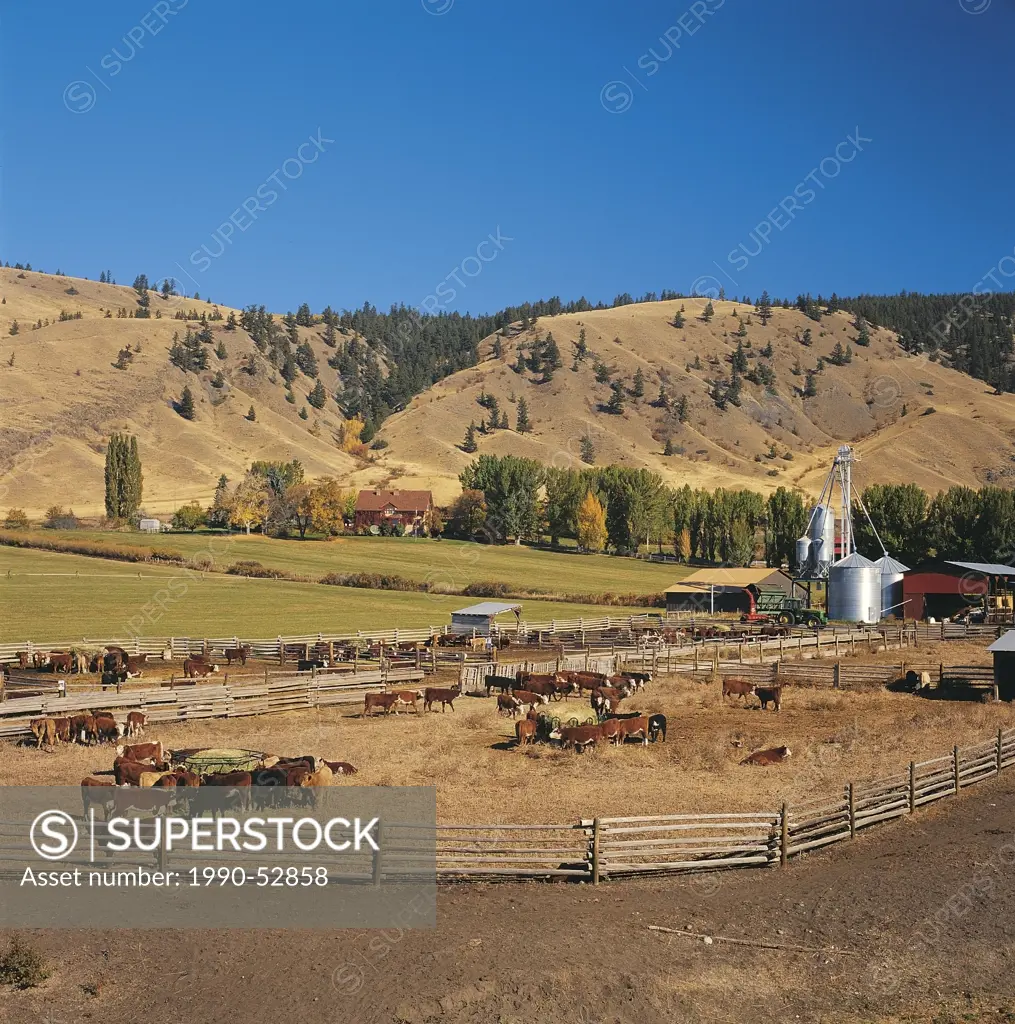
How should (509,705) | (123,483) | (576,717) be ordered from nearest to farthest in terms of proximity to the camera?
(576,717) → (509,705) → (123,483)

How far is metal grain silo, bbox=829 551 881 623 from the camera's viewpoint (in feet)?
225

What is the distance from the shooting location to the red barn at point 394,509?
119062mm

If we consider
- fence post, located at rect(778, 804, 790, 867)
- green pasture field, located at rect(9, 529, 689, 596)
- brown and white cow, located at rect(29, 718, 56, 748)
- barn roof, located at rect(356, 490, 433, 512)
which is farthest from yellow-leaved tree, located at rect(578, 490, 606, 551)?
fence post, located at rect(778, 804, 790, 867)

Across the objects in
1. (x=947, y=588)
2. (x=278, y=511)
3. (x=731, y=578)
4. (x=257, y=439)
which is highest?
(x=257, y=439)

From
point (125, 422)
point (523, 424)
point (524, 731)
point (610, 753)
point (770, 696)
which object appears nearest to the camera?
point (610, 753)

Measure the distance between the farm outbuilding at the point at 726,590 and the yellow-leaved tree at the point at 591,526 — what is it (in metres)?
40.8

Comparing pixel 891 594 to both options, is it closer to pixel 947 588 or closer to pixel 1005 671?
pixel 947 588

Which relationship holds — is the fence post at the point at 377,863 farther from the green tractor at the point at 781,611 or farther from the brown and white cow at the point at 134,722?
Answer: the green tractor at the point at 781,611

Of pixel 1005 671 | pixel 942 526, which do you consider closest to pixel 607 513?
pixel 942 526

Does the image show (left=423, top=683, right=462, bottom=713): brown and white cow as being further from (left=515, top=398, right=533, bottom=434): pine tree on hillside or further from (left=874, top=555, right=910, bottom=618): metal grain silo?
(left=515, top=398, right=533, bottom=434): pine tree on hillside

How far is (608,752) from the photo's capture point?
26000mm

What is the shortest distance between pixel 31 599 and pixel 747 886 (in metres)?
57.8

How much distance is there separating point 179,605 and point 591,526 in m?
59.4

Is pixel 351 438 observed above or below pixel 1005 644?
above
